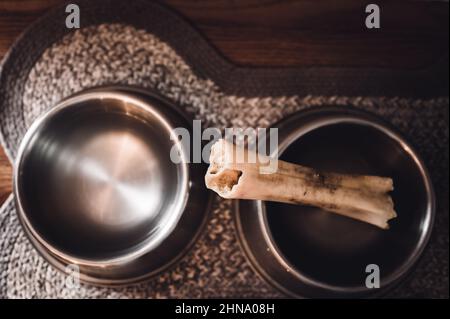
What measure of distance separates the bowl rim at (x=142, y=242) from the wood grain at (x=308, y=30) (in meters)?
0.23

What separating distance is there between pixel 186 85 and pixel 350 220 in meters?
0.42

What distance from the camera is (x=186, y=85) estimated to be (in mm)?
1005

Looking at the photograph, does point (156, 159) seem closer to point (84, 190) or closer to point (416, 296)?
point (84, 190)

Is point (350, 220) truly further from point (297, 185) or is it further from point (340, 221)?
point (297, 185)

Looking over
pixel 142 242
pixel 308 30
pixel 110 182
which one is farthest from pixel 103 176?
pixel 308 30

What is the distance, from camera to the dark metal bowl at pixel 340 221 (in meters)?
0.87

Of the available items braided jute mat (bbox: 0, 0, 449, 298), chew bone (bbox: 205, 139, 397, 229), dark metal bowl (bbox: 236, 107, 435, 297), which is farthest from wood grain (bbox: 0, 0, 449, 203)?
chew bone (bbox: 205, 139, 397, 229)

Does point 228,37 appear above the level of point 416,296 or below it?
above

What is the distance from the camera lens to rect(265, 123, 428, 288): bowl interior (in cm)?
90

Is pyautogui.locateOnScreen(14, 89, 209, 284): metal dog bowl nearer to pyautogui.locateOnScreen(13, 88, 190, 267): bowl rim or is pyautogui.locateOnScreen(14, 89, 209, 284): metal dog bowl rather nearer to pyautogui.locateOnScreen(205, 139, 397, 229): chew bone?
pyautogui.locateOnScreen(13, 88, 190, 267): bowl rim

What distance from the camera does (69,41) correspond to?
1013 mm

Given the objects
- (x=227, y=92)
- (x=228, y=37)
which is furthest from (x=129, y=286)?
(x=228, y=37)

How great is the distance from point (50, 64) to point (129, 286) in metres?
0.48

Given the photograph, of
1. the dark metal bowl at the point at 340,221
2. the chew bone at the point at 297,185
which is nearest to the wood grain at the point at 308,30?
the dark metal bowl at the point at 340,221
